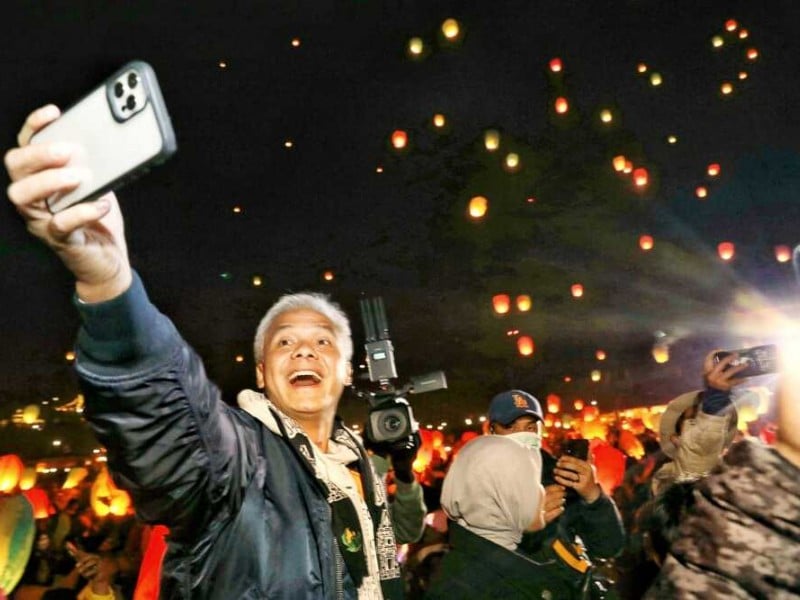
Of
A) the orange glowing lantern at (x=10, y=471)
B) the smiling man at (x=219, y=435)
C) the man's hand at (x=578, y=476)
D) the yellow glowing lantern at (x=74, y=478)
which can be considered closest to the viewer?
the smiling man at (x=219, y=435)

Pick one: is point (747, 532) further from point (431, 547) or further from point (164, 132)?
point (431, 547)

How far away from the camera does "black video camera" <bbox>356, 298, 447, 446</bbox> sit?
2.67 m

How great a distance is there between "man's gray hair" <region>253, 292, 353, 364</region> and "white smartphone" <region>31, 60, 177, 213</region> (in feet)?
5.03

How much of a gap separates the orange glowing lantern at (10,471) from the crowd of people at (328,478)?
37.5 ft

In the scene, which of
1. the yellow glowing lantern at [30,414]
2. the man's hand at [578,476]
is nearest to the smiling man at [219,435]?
the man's hand at [578,476]

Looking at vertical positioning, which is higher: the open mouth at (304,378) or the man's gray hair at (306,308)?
the man's gray hair at (306,308)

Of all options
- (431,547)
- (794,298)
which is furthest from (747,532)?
(431,547)

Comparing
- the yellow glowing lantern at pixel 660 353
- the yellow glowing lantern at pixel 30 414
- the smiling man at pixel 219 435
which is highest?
the yellow glowing lantern at pixel 30 414

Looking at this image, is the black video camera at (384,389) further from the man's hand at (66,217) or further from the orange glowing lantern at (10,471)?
the orange glowing lantern at (10,471)

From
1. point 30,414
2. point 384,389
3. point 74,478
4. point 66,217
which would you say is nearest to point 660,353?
point 74,478

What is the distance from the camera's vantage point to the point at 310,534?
1868 mm

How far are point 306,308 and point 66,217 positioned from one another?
1528 mm

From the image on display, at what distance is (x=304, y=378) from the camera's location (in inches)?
94.3

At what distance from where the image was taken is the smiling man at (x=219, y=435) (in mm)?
1236
